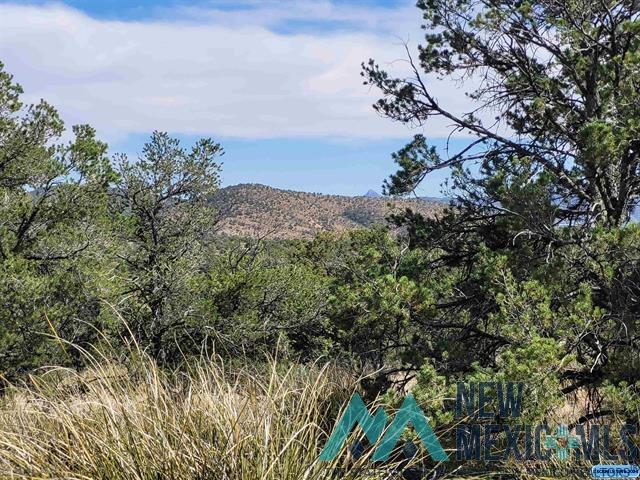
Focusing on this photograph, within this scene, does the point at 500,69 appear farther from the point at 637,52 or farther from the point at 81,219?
the point at 81,219

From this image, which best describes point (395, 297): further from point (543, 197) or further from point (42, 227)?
point (42, 227)

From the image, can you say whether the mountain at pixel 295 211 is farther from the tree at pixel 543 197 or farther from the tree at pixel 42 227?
the tree at pixel 543 197

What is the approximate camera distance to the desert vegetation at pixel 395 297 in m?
4.13

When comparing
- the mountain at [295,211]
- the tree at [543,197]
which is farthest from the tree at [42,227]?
the mountain at [295,211]

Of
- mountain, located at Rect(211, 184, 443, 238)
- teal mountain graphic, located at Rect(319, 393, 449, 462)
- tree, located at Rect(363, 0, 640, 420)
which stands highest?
mountain, located at Rect(211, 184, 443, 238)

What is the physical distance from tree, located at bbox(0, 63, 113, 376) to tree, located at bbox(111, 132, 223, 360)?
26.3 inches

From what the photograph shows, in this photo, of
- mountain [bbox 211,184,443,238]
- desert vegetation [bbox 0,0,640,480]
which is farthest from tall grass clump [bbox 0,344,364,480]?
mountain [bbox 211,184,443,238]

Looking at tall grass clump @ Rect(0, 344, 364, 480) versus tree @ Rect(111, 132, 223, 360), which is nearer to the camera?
tall grass clump @ Rect(0, 344, 364, 480)

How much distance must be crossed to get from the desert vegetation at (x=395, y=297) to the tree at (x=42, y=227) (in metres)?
0.04

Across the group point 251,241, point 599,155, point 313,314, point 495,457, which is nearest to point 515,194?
point 599,155

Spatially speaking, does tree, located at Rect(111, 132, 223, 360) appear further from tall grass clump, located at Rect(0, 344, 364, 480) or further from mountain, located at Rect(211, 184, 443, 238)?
mountain, located at Rect(211, 184, 443, 238)

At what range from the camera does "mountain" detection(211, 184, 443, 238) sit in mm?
72812

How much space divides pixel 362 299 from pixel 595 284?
2.41 meters

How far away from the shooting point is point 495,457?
17.3 ft
